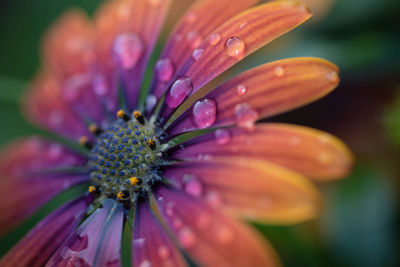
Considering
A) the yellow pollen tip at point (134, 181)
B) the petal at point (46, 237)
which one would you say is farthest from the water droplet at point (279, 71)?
the petal at point (46, 237)

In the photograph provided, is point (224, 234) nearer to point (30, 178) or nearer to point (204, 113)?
point (204, 113)

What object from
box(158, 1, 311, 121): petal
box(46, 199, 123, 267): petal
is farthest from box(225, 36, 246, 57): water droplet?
box(46, 199, 123, 267): petal

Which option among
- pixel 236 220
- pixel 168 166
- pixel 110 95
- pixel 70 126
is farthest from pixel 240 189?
pixel 70 126

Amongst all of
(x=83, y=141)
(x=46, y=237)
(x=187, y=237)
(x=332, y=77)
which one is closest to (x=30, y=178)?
(x=83, y=141)

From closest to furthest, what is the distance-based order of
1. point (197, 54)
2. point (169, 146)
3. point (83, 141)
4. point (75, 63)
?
point (197, 54) → point (169, 146) → point (83, 141) → point (75, 63)

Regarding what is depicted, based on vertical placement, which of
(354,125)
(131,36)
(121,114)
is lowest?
(354,125)

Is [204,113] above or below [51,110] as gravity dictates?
below
